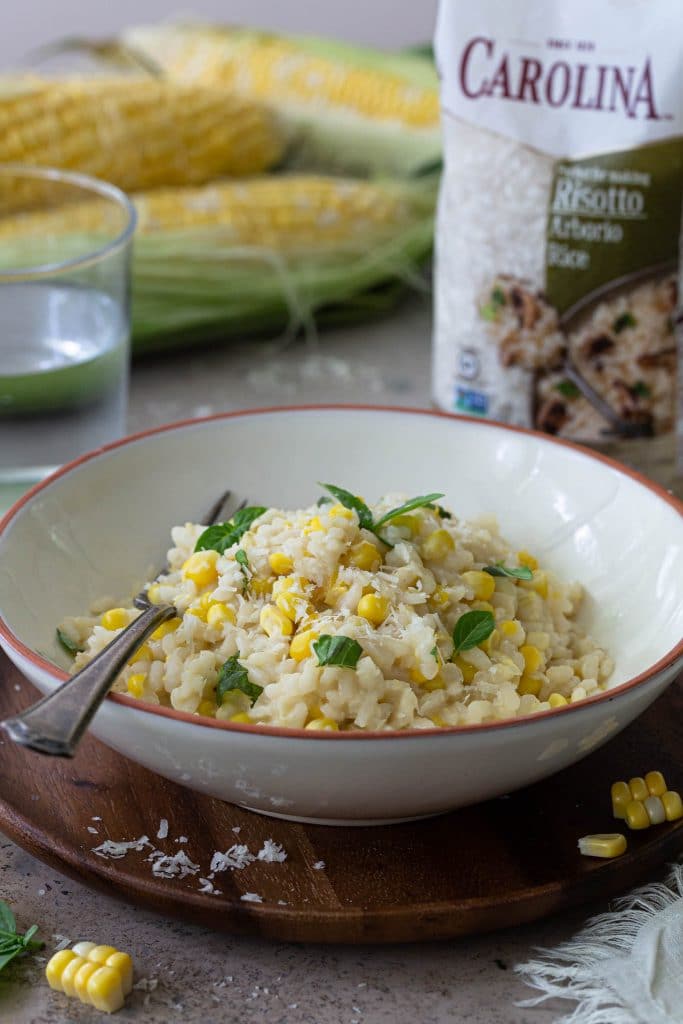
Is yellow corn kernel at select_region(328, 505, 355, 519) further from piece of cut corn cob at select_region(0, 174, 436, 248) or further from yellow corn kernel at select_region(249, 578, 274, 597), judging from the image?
piece of cut corn cob at select_region(0, 174, 436, 248)

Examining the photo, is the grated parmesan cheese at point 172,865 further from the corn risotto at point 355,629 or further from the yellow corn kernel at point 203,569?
the yellow corn kernel at point 203,569

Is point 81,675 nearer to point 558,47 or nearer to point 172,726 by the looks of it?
point 172,726

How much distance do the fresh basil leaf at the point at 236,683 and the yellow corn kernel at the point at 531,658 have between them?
0.30 meters

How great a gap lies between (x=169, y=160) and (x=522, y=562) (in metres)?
1.89

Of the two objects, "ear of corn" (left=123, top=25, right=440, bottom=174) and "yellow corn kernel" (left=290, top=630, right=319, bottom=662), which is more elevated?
"ear of corn" (left=123, top=25, right=440, bottom=174)

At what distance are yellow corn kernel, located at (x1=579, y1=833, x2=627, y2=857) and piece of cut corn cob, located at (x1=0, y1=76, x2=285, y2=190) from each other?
2169 millimetres

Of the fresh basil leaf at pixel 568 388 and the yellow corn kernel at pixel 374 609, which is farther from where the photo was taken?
the fresh basil leaf at pixel 568 388

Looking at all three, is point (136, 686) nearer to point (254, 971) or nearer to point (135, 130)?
point (254, 971)

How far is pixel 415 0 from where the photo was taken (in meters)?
4.56

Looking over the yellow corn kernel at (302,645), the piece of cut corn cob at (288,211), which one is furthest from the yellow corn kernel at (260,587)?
the piece of cut corn cob at (288,211)

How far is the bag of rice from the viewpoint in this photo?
74.7 inches

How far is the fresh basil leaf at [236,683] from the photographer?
1279 millimetres

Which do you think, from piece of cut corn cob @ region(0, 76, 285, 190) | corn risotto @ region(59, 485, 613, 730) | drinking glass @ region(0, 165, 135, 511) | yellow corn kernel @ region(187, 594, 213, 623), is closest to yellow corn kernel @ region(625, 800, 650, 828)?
corn risotto @ region(59, 485, 613, 730)

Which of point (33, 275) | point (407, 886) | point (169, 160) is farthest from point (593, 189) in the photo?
point (169, 160)
